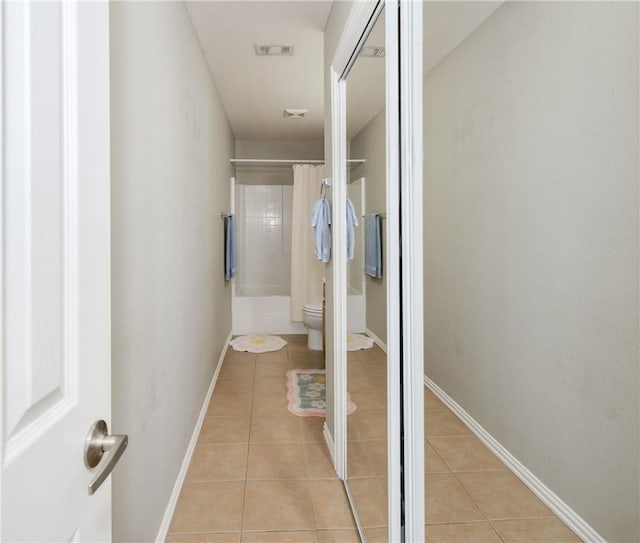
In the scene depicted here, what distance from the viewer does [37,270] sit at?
20.8 inches

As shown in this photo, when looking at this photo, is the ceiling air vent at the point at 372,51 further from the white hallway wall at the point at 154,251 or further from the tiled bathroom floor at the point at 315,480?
the tiled bathroom floor at the point at 315,480

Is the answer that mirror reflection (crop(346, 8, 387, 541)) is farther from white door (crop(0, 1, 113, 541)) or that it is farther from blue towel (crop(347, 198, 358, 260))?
white door (crop(0, 1, 113, 541))

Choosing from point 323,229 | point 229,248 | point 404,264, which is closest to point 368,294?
point 404,264

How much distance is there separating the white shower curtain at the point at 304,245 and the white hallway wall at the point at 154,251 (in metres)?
2.25

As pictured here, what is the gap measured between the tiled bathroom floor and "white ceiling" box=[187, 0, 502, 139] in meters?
0.83

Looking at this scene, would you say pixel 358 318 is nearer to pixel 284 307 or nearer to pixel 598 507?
pixel 598 507

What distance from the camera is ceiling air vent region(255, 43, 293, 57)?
113 inches

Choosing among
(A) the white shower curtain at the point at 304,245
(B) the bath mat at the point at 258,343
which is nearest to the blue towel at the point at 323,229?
(B) the bath mat at the point at 258,343

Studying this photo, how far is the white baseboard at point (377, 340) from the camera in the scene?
1.43 m

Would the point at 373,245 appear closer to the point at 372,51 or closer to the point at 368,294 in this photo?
the point at 368,294

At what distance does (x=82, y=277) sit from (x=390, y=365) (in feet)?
2.98

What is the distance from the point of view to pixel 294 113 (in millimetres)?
4367

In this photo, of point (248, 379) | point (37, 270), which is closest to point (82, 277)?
point (37, 270)

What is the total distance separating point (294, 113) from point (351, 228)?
2879mm
